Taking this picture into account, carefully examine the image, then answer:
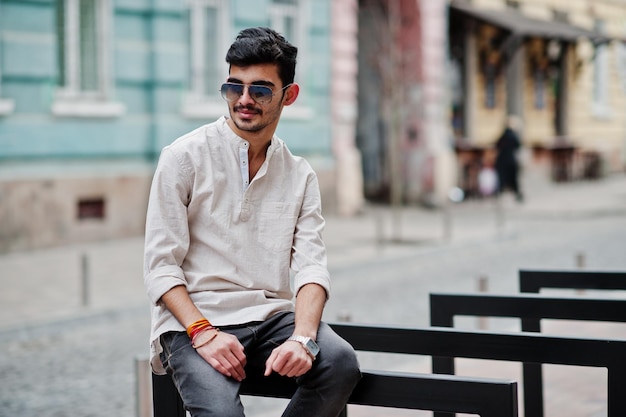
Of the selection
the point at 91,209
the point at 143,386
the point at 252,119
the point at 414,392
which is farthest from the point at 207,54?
the point at 414,392

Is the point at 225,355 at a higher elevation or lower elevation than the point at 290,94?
lower

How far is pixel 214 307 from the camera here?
10.6 feet

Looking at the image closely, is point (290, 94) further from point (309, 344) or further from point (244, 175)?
point (309, 344)

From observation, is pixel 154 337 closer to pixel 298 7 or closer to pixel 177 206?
pixel 177 206

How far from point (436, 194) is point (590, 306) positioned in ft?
58.0

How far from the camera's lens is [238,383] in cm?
309

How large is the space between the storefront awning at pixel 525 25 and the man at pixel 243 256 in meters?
21.0

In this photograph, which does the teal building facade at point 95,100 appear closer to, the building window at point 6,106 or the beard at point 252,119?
the building window at point 6,106

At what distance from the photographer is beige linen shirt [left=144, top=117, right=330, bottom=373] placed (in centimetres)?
324

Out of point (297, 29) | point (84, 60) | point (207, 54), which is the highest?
point (297, 29)

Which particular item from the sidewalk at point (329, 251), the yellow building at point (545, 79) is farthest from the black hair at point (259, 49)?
the yellow building at point (545, 79)

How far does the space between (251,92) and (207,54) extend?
14.0 meters

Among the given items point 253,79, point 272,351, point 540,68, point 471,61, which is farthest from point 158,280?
point 540,68

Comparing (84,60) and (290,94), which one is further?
(84,60)
